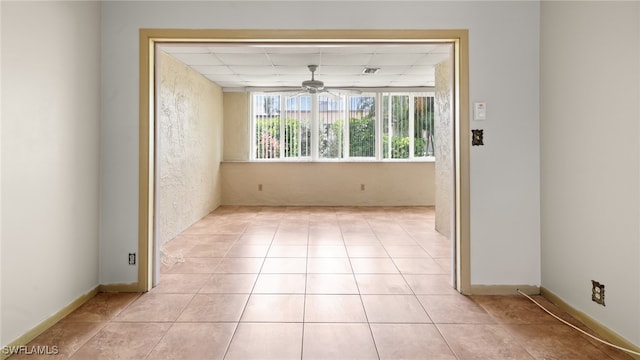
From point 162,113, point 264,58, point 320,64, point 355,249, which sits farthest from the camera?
point 320,64

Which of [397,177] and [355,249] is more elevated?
[397,177]

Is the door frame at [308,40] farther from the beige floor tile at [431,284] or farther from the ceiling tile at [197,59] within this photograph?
the ceiling tile at [197,59]

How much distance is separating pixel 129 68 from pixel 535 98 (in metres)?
3.10

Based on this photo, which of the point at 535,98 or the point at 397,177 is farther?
the point at 397,177

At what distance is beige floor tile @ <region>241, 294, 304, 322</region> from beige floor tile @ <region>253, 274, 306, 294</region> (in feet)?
0.35

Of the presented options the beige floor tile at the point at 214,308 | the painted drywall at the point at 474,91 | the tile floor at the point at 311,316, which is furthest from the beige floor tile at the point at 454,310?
the beige floor tile at the point at 214,308

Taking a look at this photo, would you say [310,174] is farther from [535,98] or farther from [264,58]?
[535,98]

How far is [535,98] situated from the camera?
9.50 feet

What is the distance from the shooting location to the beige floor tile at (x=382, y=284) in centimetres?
302

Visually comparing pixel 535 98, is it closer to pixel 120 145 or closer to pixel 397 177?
pixel 120 145

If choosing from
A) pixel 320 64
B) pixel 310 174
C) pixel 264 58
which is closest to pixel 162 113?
pixel 264 58

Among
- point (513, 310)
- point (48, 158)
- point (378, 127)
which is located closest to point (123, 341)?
point (48, 158)

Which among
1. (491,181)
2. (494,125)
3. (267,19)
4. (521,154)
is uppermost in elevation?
(267,19)

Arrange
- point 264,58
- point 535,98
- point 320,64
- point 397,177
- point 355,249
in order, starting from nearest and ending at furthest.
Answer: point 535,98 < point 355,249 < point 264,58 < point 320,64 < point 397,177
